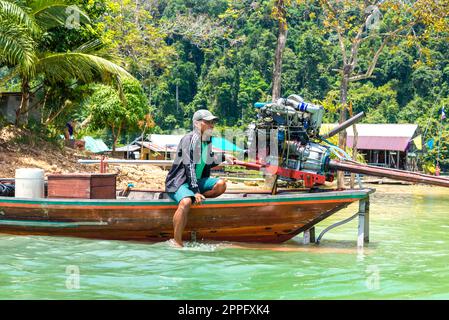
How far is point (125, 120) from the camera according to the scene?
28.7 metres

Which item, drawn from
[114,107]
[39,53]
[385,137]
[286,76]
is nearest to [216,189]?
[39,53]

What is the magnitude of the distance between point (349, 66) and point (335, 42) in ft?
109

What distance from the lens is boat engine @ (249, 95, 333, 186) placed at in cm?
801

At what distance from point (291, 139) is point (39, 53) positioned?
8.10m

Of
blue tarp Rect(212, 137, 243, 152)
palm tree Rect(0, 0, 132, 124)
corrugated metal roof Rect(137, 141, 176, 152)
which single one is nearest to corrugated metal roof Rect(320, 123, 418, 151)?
corrugated metal roof Rect(137, 141, 176, 152)

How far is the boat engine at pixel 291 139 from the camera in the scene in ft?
26.3

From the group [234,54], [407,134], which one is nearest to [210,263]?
[407,134]

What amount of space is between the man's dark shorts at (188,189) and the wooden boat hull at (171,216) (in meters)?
0.13

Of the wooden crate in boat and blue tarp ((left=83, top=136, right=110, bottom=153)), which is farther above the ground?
blue tarp ((left=83, top=136, right=110, bottom=153))

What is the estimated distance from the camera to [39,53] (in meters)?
14.0

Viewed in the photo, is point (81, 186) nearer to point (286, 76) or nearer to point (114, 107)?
point (114, 107)

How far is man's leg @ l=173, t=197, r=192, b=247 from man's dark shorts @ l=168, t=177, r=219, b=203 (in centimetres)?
6

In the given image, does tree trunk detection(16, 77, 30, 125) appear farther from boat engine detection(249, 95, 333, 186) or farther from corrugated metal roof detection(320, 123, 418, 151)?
corrugated metal roof detection(320, 123, 418, 151)

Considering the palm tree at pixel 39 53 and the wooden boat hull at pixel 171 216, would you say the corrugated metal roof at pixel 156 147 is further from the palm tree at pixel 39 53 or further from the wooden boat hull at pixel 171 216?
the wooden boat hull at pixel 171 216
